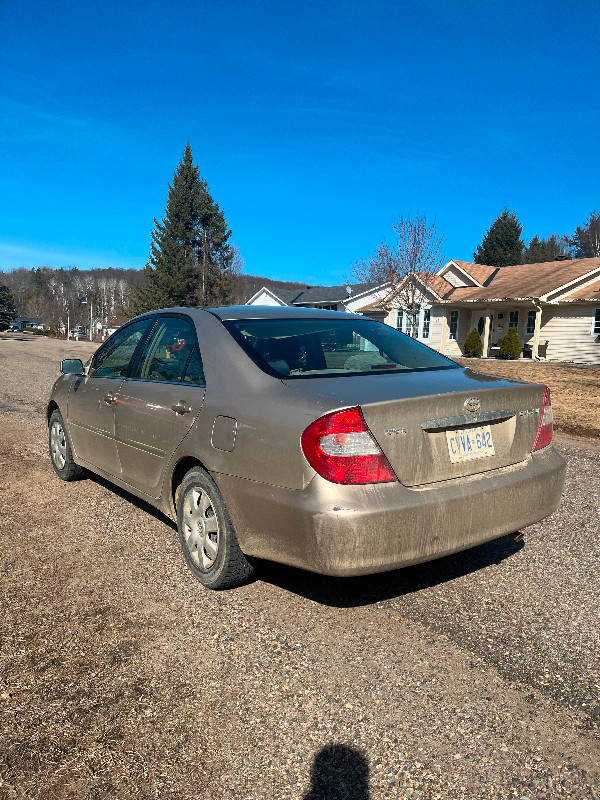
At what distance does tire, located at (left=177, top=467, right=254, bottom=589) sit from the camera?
10.4 feet

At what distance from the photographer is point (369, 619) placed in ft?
10.0

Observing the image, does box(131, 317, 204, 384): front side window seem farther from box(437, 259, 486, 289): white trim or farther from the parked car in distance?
box(437, 259, 486, 289): white trim

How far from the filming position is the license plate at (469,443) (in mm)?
2891

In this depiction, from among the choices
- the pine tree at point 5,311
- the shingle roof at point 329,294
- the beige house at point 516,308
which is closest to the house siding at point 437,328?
the beige house at point 516,308

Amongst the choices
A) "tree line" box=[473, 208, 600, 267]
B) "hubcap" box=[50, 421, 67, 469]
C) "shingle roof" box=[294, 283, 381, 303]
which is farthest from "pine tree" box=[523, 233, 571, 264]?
"hubcap" box=[50, 421, 67, 469]

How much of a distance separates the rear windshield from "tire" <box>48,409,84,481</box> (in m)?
2.63

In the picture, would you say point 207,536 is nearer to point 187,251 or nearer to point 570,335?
point 570,335

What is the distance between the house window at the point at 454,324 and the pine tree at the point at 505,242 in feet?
90.4

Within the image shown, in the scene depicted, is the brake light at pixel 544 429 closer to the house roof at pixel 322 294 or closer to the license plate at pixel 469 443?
the license plate at pixel 469 443

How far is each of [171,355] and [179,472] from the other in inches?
31.4

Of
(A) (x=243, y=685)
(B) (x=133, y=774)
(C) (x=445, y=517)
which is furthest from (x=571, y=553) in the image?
(B) (x=133, y=774)

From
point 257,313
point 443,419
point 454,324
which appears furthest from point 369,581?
point 454,324

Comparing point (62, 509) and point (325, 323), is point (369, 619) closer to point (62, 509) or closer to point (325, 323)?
point (325, 323)

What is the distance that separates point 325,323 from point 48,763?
9.14 feet
